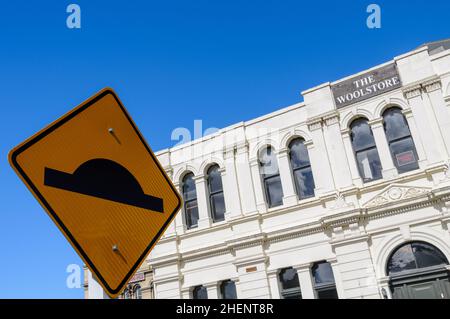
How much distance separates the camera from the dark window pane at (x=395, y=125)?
16.8 meters

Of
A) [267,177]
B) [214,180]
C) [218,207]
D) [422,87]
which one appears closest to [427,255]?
[422,87]

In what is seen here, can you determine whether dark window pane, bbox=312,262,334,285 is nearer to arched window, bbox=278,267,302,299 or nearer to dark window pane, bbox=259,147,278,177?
arched window, bbox=278,267,302,299

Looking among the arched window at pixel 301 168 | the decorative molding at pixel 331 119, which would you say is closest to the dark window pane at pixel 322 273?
the arched window at pixel 301 168

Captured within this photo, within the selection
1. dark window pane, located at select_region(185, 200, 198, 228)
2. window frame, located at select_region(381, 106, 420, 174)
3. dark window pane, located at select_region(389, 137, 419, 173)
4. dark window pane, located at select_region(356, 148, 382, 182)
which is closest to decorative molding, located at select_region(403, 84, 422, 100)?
window frame, located at select_region(381, 106, 420, 174)

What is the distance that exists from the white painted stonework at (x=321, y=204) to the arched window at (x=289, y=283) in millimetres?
300

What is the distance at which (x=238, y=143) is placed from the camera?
19.6m

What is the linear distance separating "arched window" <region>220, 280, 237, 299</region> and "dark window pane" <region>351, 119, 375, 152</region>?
306 inches

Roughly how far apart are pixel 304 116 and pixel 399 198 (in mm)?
5351

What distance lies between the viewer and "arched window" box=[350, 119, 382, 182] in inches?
666

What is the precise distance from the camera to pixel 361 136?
17547 millimetres

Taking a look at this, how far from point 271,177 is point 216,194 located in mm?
2862

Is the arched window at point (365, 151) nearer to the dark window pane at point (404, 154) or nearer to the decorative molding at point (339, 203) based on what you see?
the dark window pane at point (404, 154)

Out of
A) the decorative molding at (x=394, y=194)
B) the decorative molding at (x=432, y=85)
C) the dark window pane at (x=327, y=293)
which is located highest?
the decorative molding at (x=432, y=85)

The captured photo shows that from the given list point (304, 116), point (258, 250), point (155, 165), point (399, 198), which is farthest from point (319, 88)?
point (155, 165)
